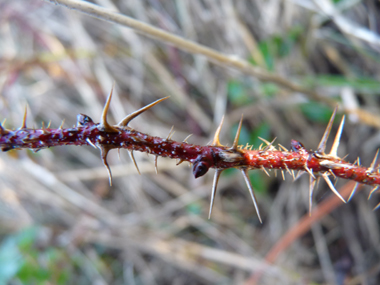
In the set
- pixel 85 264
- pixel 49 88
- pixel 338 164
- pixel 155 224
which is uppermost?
pixel 49 88

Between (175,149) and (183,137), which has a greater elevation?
(183,137)

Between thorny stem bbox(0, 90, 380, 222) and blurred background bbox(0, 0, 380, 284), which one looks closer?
thorny stem bbox(0, 90, 380, 222)

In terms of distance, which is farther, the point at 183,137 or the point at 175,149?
the point at 183,137

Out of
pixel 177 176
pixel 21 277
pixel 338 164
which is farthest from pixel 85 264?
pixel 338 164

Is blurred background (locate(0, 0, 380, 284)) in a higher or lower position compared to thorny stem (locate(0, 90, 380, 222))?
higher

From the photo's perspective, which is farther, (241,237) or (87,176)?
(87,176)

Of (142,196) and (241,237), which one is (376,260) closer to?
(241,237)

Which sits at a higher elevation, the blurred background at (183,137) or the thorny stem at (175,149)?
the blurred background at (183,137)

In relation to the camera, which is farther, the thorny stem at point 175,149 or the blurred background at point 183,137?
the blurred background at point 183,137
